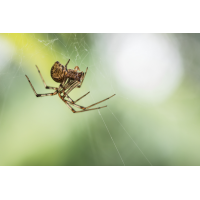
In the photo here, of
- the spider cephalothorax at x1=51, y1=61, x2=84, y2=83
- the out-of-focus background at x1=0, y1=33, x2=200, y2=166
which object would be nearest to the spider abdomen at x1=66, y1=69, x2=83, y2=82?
the spider cephalothorax at x1=51, y1=61, x2=84, y2=83

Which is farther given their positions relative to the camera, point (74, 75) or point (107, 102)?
point (107, 102)

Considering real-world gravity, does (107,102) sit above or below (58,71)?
below

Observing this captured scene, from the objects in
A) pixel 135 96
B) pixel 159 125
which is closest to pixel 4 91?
pixel 135 96

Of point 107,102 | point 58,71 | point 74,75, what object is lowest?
point 107,102

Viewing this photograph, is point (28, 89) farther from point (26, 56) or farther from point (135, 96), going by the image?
point (135, 96)

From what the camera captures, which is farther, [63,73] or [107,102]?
[107,102]

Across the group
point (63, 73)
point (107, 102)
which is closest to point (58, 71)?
point (63, 73)

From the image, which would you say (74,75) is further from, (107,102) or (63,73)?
(107,102)

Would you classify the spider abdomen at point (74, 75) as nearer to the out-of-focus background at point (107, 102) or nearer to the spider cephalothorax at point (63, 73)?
the spider cephalothorax at point (63, 73)

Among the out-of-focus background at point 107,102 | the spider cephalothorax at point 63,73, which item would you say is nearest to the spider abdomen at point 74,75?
the spider cephalothorax at point 63,73

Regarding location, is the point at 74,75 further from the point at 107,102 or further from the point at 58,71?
the point at 107,102

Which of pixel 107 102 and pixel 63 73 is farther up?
pixel 63 73
